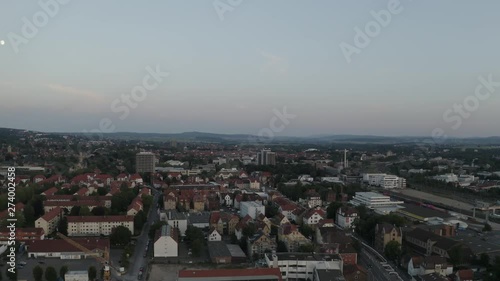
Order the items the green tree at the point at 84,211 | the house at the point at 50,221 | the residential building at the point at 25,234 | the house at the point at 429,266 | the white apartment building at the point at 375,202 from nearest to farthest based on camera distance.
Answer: the house at the point at 429,266
the residential building at the point at 25,234
the house at the point at 50,221
the green tree at the point at 84,211
the white apartment building at the point at 375,202

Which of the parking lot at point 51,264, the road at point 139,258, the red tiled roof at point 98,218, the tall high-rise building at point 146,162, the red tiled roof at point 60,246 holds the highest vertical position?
the tall high-rise building at point 146,162

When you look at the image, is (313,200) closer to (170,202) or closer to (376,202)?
(376,202)

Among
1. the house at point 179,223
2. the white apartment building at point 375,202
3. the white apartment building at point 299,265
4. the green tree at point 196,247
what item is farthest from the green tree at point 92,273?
the white apartment building at point 375,202

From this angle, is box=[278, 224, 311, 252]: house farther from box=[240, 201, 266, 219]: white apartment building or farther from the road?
the road

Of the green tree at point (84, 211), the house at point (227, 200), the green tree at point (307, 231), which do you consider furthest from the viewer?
the house at point (227, 200)

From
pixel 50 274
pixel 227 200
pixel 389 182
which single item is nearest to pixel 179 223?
pixel 50 274

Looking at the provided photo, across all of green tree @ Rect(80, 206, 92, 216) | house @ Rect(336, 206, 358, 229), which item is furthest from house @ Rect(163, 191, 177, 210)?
house @ Rect(336, 206, 358, 229)

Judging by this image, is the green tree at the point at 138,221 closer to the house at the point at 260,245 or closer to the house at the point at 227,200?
the house at the point at 260,245
